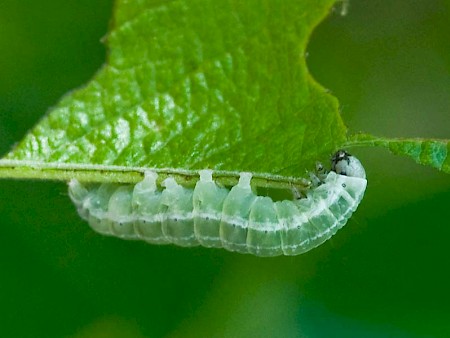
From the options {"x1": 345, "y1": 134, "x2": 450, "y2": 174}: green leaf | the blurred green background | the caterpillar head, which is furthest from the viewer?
the blurred green background

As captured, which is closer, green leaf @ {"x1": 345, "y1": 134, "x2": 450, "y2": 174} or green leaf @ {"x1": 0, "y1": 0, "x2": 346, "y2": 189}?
green leaf @ {"x1": 345, "y1": 134, "x2": 450, "y2": 174}

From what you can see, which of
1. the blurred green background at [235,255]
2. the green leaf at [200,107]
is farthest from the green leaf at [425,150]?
the blurred green background at [235,255]

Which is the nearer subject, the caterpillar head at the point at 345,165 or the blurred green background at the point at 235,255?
the caterpillar head at the point at 345,165

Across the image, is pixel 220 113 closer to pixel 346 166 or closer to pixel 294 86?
pixel 294 86

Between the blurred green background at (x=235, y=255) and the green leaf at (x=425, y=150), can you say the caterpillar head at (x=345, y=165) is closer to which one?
the green leaf at (x=425, y=150)

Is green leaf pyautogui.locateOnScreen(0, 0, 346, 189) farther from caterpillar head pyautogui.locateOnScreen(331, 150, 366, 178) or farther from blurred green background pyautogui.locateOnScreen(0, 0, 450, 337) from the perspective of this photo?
blurred green background pyautogui.locateOnScreen(0, 0, 450, 337)

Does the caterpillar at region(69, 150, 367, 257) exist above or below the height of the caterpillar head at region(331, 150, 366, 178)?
below

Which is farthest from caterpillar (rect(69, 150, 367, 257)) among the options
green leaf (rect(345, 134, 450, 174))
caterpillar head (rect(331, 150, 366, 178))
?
green leaf (rect(345, 134, 450, 174))

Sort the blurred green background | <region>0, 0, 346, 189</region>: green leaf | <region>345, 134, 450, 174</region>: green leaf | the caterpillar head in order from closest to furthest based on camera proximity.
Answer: <region>345, 134, 450, 174</region>: green leaf, <region>0, 0, 346, 189</region>: green leaf, the caterpillar head, the blurred green background
